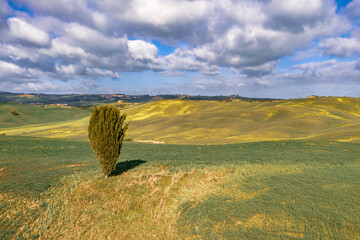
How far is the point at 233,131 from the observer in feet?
202

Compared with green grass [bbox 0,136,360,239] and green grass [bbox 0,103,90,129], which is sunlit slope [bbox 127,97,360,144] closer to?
green grass [bbox 0,136,360,239]

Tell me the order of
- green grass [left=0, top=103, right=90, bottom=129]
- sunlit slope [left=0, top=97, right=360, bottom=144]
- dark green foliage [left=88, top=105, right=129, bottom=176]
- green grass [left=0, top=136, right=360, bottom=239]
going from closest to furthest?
green grass [left=0, top=136, right=360, bottom=239], dark green foliage [left=88, top=105, right=129, bottom=176], sunlit slope [left=0, top=97, right=360, bottom=144], green grass [left=0, top=103, right=90, bottom=129]

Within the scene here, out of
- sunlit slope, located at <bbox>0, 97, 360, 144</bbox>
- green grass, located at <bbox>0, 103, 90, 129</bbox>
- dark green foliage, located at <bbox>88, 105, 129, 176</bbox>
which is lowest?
green grass, located at <bbox>0, 103, 90, 129</bbox>

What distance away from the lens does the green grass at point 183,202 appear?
1205 cm

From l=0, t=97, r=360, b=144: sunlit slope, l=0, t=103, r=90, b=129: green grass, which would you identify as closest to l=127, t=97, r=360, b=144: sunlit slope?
l=0, t=97, r=360, b=144: sunlit slope

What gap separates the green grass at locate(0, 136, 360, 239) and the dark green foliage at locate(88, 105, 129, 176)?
180 cm

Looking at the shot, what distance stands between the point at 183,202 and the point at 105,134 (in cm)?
852

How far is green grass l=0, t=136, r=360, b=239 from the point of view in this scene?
A: 39.5ft

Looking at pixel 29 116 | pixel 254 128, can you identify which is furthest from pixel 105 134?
pixel 29 116

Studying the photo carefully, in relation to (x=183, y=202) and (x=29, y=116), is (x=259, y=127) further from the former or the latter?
(x=29, y=116)

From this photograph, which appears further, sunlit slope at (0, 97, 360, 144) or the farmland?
sunlit slope at (0, 97, 360, 144)

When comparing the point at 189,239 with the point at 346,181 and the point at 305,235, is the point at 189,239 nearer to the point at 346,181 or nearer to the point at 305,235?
the point at 305,235

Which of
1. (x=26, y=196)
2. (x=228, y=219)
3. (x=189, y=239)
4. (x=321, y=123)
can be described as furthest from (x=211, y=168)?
(x=321, y=123)

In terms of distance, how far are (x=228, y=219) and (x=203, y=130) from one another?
51.1m
